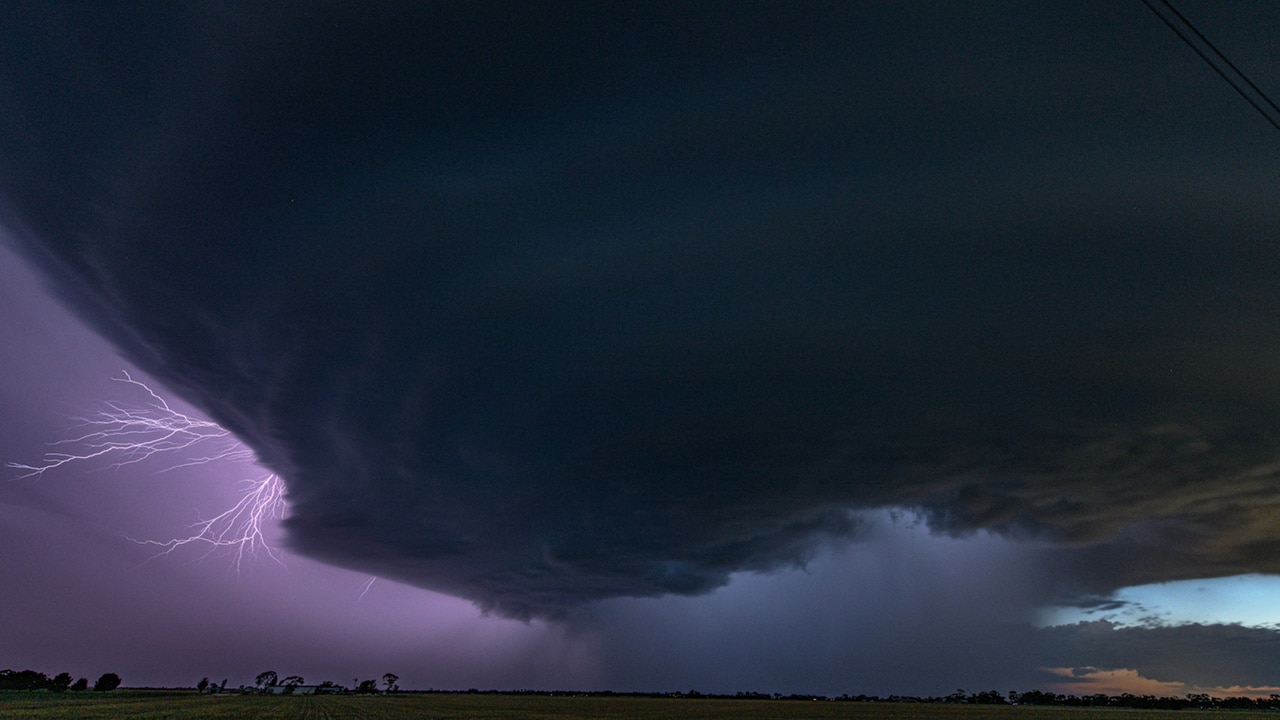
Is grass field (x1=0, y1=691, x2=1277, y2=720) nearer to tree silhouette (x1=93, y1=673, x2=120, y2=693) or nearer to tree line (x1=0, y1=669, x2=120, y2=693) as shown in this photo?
tree line (x1=0, y1=669, x2=120, y2=693)

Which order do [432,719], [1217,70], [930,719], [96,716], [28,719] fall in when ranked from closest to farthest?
[1217,70]
[28,719]
[96,716]
[432,719]
[930,719]

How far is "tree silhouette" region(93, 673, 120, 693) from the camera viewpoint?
18362 centimetres

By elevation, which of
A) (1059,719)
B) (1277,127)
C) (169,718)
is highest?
(1277,127)

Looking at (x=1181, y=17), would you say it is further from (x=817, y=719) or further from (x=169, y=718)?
(x=817, y=719)

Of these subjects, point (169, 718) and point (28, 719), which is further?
point (169, 718)

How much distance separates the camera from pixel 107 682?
18725 cm

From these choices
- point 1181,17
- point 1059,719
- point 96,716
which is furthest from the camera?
point 1059,719

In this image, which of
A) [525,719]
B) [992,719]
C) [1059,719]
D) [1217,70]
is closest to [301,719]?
[525,719]

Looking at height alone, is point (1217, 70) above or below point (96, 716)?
above

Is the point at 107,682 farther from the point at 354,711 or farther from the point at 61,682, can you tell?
the point at 354,711

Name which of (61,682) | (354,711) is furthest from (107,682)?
(354,711)

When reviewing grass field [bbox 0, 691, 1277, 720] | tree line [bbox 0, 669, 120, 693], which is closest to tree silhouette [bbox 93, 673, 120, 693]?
tree line [bbox 0, 669, 120, 693]

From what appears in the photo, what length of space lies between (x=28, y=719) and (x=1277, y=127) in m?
78.4

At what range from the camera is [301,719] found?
6556cm
